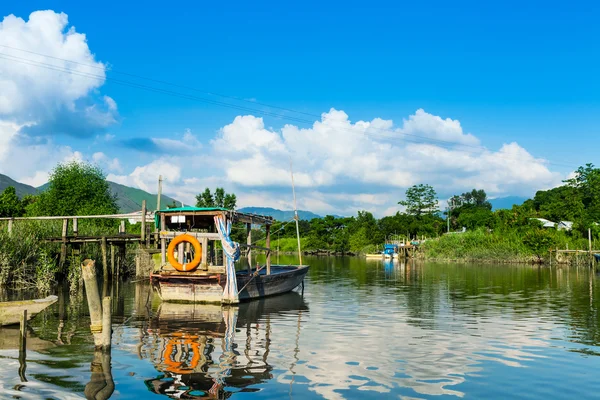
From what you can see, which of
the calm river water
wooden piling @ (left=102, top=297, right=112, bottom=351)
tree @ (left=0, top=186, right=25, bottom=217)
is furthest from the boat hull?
tree @ (left=0, top=186, right=25, bottom=217)

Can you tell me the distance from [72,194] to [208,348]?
45.0 meters

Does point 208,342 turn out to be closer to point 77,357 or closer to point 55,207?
point 77,357

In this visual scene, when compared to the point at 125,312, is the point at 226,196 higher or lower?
higher

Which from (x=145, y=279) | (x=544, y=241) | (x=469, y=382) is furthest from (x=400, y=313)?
(x=544, y=241)

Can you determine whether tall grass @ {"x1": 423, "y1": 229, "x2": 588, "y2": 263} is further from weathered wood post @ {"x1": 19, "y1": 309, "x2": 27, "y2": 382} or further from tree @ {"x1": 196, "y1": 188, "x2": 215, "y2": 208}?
weathered wood post @ {"x1": 19, "y1": 309, "x2": 27, "y2": 382}

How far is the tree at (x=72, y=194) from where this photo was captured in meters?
52.1

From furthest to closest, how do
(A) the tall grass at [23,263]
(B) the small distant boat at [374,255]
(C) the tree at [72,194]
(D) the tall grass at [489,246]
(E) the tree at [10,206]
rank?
(B) the small distant boat at [374,255] < (D) the tall grass at [489,246] < (E) the tree at [10,206] < (C) the tree at [72,194] < (A) the tall grass at [23,263]

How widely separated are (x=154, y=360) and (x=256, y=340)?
11.2 feet

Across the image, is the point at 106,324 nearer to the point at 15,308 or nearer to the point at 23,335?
the point at 23,335

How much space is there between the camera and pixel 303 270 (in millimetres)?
29391

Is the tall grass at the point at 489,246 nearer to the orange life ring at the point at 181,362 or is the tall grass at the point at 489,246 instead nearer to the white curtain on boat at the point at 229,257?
the white curtain on boat at the point at 229,257

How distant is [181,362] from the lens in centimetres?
1230

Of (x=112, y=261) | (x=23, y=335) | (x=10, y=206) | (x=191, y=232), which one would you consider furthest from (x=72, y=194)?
(x=23, y=335)

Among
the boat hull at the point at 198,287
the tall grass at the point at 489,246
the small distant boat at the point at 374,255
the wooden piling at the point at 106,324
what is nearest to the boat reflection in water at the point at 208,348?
the boat hull at the point at 198,287
